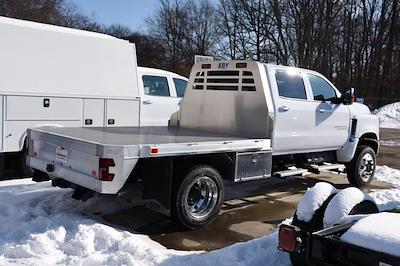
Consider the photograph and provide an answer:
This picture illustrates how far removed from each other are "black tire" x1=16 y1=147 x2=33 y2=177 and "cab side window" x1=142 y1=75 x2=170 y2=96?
11.2ft

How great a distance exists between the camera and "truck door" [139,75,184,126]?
35.7ft

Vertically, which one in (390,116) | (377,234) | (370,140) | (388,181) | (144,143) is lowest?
(388,181)

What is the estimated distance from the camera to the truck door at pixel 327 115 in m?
7.95

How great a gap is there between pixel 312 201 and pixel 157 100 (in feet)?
24.0

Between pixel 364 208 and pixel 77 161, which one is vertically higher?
pixel 77 161

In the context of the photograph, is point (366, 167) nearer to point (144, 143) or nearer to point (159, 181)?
point (159, 181)

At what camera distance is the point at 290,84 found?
24.9 feet

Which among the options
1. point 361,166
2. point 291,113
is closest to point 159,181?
point 291,113

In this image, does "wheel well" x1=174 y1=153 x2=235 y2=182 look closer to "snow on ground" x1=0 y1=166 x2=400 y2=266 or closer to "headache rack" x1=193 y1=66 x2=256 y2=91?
"snow on ground" x1=0 y1=166 x2=400 y2=266

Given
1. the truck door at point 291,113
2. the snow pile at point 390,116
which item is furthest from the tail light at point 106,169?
the snow pile at point 390,116

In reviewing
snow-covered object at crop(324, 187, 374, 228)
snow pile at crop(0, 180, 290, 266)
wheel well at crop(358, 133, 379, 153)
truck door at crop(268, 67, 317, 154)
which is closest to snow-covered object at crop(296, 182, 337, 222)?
snow-covered object at crop(324, 187, 374, 228)

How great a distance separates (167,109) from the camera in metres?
11.2

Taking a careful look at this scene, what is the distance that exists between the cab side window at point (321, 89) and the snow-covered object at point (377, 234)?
15.5 ft

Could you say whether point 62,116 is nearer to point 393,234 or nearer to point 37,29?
point 37,29
